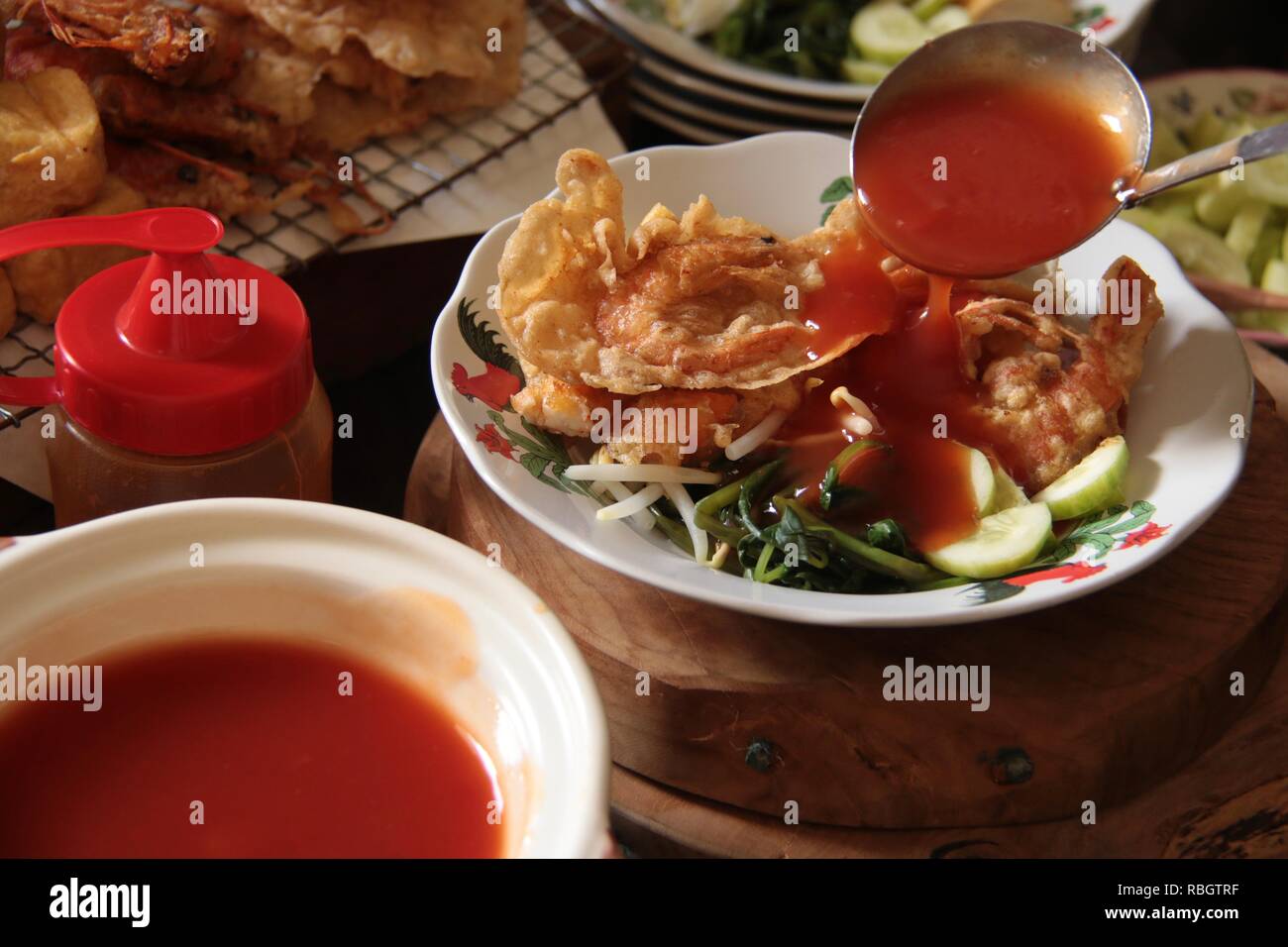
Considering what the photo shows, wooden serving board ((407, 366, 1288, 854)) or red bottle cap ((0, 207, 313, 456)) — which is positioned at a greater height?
red bottle cap ((0, 207, 313, 456))

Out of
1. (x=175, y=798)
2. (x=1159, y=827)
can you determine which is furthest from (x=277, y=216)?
(x=1159, y=827)

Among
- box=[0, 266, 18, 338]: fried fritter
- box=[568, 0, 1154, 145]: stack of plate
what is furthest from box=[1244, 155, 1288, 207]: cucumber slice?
box=[0, 266, 18, 338]: fried fritter

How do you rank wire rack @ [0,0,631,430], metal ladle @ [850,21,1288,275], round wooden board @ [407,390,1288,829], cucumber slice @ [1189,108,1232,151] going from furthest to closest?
cucumber slice @ [1189,108,1232,151]
wire rack @ [0,0,631,430]
metal ladle @ [850,21,1288,275]
round wooden board @ [407,390,1288,829]

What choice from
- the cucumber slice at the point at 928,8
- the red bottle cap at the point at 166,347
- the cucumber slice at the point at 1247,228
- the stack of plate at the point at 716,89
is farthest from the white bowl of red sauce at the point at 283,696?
the cucumber slice at the point at 928,8

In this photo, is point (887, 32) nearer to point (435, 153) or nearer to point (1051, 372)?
point (435, 153)

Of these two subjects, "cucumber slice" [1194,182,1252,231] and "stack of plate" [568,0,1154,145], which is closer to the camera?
"stack of plate" [568,0,1154,145]

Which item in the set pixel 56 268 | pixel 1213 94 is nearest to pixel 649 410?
pixel 56 268

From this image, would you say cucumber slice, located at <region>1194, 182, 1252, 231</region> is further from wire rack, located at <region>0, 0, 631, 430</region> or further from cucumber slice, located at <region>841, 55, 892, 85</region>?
wire rack, located at <region>0, 0, 631, 430</region>

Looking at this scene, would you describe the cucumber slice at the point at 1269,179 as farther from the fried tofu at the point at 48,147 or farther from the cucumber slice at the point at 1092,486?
the fried tofu at the point at 48,147

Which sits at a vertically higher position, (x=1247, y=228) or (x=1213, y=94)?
(x=1213, y=94)
